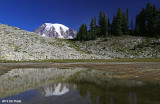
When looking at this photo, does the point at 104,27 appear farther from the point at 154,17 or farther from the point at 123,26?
the point at 154,17

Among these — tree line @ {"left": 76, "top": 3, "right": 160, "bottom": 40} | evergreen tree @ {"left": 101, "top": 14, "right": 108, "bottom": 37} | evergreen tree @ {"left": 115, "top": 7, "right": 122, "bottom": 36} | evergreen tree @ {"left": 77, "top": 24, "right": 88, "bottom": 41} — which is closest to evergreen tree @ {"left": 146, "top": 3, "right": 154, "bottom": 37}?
tree line @ {"left": 76, "top": 3, "right": 160, "bottom": 40}

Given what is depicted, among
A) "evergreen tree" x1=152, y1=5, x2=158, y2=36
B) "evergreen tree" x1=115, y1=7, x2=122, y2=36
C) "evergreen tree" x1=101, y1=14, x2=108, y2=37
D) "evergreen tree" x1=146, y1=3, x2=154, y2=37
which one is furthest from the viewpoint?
"evergreen tree" x1=101, y1=14, x2=108, y2=37

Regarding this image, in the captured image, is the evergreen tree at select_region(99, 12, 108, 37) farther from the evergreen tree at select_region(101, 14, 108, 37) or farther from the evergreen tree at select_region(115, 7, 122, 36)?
the evergreen tree at select_region(115, 7, 122, 36)

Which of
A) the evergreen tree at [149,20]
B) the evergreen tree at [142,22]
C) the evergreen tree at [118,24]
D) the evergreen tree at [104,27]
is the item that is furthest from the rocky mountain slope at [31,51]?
the evergreen tree at [142,22]

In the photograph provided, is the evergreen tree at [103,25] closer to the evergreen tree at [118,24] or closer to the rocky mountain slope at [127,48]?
the evergreen tree at [118,24]

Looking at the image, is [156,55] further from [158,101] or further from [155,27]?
[158,101]

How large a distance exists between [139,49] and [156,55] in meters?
9.87

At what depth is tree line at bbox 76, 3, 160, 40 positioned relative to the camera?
246 feet

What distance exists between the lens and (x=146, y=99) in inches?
239

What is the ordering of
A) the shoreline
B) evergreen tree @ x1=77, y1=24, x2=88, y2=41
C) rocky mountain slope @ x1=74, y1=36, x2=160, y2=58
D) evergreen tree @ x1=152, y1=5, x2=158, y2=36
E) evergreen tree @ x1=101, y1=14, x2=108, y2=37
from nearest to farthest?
the shoreline → rocky mountain slope @ x1=74, y1=36, x2=160, y2=58 → evergreen tree @ x1=152, y1=5, x2=158, y2=36 → evergreen tree @ x1=77, y1=24, x2=88, y2=41 → evergreen tree @ x1=101, y1=14, x2=108, y2=37

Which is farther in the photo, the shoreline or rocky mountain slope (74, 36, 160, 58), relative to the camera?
rocky mountain slope (74, 36, 160, 58)

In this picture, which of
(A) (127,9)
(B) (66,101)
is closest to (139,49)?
(A) (127,9)

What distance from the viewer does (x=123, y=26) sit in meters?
83.6

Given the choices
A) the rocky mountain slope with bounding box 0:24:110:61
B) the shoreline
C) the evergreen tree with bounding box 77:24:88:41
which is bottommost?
the shoreline
